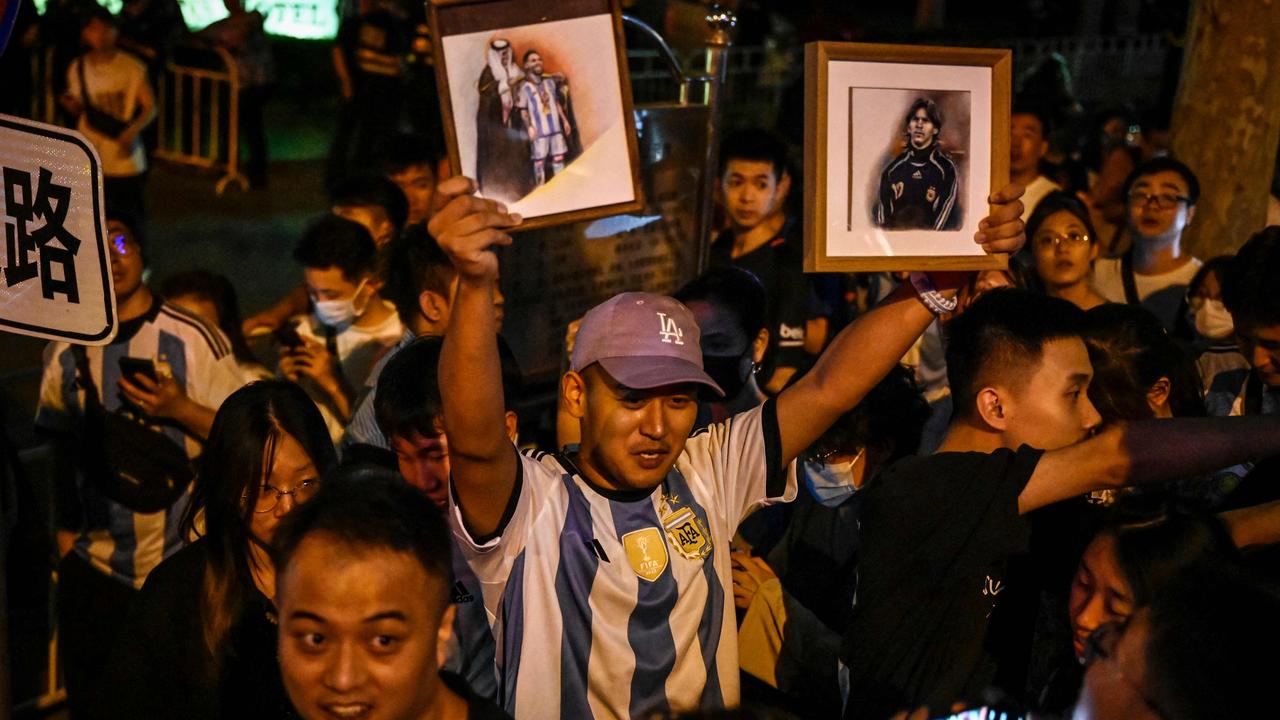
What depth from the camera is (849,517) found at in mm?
4359

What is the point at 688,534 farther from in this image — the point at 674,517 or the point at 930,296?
the point at 930,296

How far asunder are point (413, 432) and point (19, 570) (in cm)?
259

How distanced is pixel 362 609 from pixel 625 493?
896 millimetres

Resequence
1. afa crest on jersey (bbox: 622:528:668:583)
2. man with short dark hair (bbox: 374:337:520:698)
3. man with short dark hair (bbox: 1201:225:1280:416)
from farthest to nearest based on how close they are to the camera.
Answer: man with short dark hair (bbox: 1201:225:1280:416)
man with short dark hair (bbox: 374:337:520:698)
afa crest on jersey (bbox: 622:528:668:583)

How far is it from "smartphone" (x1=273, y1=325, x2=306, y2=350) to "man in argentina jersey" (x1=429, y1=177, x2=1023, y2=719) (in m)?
2.85

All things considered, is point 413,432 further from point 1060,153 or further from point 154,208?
point 154,208

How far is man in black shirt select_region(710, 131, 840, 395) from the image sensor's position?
649 centimetres

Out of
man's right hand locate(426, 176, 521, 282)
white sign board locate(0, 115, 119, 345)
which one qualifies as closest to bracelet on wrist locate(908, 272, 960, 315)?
man's right hand locate(426, 176, 521, 282)

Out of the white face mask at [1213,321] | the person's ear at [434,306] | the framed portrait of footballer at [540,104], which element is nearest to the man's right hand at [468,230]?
the framed portrait of footballer at [540,104]

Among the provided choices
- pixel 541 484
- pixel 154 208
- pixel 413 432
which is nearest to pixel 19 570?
pixel 413 432

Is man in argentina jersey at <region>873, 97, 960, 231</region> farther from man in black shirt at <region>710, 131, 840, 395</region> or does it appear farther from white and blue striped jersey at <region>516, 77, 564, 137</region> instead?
man in black shirt at <region>710, 131, 840, 395</region>

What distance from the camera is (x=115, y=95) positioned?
10008mm

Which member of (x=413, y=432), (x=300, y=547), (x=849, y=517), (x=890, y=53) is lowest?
(x=849, y=517)

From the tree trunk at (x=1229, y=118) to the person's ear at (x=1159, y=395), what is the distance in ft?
16.0
